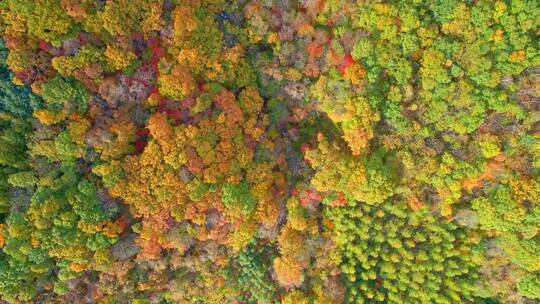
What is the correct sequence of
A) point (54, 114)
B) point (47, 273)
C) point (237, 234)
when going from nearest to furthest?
point (54, 114) < point (47, 273) < point (237, 234)

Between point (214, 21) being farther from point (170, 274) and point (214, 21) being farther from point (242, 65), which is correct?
point (170, 274)

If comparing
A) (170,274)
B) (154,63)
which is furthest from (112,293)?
(154,63)

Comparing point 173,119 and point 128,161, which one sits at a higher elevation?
point 173,119

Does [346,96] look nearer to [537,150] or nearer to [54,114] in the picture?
[537,150]

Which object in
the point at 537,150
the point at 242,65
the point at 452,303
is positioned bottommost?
the point at 452,303

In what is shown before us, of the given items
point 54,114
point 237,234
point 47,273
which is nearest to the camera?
point 54,114

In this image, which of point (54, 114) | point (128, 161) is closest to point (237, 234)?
point (128, 161)

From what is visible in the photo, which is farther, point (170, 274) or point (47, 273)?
point (170, 274)
